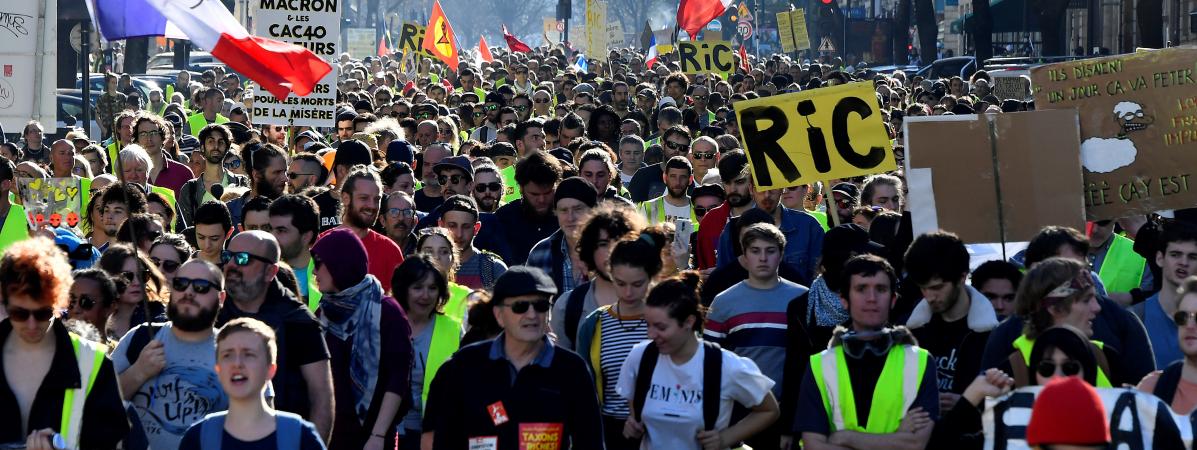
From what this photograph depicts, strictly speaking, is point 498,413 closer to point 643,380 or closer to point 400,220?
point 643,380

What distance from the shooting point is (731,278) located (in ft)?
25.6

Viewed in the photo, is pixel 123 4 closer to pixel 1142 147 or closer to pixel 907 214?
pixel 907 214

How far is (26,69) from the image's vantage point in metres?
12.9

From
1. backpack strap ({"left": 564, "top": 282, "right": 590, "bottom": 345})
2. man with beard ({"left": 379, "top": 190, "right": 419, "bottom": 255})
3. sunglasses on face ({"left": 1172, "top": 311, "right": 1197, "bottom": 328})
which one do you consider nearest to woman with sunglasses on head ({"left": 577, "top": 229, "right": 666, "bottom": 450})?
backpack strap ({"left": 564, "top": 282, "right": 590, "bottom": 345})

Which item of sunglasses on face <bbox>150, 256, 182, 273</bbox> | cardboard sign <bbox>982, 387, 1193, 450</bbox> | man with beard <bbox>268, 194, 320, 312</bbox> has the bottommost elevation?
cardboard sign <bbox>982, 387, 1193, 450</bbox>

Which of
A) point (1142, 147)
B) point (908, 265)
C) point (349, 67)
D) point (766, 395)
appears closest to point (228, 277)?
point (766, 395)

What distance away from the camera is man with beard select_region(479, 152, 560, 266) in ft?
30.9

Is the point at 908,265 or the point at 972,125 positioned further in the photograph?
the point at 972,125

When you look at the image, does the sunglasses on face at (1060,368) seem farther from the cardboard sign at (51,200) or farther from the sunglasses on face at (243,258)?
the cardboard sign at (51,200)

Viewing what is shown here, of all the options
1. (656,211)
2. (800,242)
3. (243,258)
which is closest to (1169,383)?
(243,258)

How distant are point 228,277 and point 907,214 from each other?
383cm

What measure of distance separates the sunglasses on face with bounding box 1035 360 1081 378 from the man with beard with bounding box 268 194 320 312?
11.2 ft

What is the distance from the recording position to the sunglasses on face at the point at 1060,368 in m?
5.18

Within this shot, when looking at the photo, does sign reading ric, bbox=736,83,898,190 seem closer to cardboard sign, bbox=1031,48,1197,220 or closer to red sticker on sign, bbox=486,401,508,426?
cardboard sign, bbox=1031,48,1197,220
